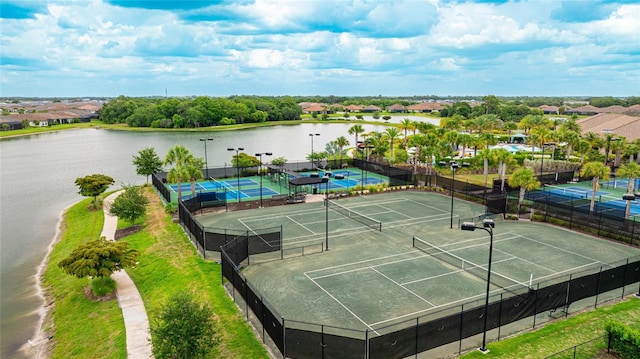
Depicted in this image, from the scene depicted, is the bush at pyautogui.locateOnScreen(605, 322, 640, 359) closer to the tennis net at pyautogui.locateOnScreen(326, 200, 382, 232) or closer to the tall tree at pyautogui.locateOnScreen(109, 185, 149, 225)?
the tennis net at pyautogui.locateOnScreen(326, 200, 382, 232)

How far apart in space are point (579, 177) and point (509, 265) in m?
31.3

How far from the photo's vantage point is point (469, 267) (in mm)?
24047

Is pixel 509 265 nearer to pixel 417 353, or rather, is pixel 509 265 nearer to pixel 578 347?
pixel 578 347

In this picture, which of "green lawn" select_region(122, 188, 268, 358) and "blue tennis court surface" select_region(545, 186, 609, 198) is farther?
"blue tennis court surface" select_region(545, 186, 609, 198)

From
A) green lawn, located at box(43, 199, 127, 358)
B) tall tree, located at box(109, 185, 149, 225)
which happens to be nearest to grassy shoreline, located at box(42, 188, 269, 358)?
green lawn, located at box(43, 199, 127, 358)

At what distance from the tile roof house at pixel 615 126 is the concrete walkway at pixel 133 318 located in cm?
6901

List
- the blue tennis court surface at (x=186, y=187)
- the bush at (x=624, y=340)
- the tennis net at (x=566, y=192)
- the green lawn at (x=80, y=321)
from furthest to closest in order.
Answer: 1. the blue tennis court surface at (x=186, y=187)
2. the tennis net at (x=566, y=192)
3. the green lawn at (x=80, y=321)
4. the bush at (x=624, y=340)

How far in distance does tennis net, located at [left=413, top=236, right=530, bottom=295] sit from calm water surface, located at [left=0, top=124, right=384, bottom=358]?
69.8 feet

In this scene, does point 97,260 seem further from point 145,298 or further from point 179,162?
point 179,162

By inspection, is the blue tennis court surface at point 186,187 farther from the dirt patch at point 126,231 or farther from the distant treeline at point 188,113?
the distant treeline at point 188,113

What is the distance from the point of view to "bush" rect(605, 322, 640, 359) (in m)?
14.7

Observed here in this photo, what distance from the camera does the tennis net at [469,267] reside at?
21281mm

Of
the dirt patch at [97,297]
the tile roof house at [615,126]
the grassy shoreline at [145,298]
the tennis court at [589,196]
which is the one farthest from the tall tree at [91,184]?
the tile roof house at [615,126]

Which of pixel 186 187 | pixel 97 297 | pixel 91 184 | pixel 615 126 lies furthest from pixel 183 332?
pixel 615 126
